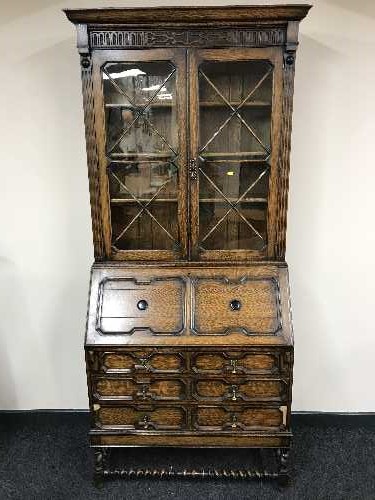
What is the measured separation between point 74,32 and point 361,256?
1.61 m

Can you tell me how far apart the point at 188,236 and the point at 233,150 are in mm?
379

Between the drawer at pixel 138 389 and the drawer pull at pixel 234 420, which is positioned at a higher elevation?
the drawer at pixel 138 389

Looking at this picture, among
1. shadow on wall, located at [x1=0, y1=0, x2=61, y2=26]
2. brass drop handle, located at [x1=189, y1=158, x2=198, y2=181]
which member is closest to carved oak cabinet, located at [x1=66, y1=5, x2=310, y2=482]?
brass drop handle, located at [x1=189, y1=158, x2=198, y2=181]

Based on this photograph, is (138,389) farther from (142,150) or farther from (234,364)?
(142,150)

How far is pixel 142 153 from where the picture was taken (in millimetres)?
1813

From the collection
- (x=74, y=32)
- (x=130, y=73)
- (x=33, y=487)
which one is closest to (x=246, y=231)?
(x=130, y=73)

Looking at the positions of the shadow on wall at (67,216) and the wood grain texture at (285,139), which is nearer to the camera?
the wood grain texture at (285,139)

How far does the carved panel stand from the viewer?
165 centimetres

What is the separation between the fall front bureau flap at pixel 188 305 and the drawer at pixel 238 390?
18 centimetres

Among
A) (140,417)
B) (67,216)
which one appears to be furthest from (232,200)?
(140,417)

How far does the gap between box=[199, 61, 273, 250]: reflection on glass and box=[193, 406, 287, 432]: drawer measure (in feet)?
2.14

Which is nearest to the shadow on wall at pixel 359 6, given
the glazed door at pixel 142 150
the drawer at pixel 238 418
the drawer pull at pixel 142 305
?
the glazed door at pixel 142 150

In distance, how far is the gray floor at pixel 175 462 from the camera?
6.41ft

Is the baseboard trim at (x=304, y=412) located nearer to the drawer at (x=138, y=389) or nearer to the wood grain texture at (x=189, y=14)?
the drawer at (x=138, y=389)
